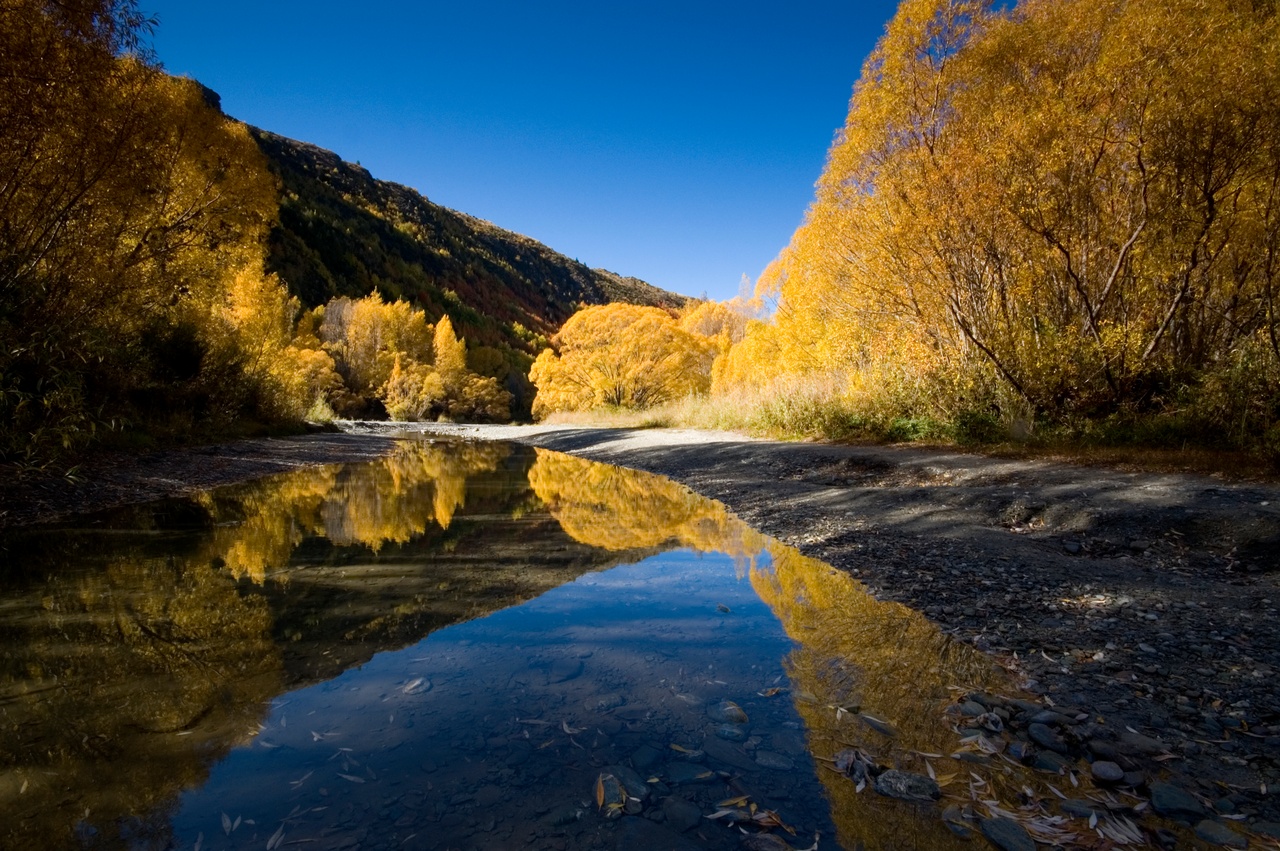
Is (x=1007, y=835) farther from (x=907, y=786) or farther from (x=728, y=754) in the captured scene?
(x=728, y=754)

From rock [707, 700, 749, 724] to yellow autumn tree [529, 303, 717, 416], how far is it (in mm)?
25544

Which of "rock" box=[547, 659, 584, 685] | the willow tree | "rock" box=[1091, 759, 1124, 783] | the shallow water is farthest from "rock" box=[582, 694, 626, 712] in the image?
the willow tree

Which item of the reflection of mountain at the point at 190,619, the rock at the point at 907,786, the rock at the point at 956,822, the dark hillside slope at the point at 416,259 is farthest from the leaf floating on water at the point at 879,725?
the dark hillside slope at the point at 416,259

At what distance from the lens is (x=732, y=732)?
2.35 m

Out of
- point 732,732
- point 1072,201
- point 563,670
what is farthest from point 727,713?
point 1072,201

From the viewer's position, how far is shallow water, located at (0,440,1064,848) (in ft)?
5.94

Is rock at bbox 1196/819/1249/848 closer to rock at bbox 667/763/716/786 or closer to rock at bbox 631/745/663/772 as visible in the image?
rock at bbox 667/763/716/786

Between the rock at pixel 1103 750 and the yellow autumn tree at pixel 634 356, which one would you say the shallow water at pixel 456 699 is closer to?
the rock at pixel 1103 750

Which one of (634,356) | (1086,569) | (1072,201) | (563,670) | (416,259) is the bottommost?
(563,670)

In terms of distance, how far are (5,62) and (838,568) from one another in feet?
28.5

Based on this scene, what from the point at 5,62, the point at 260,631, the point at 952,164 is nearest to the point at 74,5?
the point at 5,62

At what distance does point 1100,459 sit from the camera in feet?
23.8

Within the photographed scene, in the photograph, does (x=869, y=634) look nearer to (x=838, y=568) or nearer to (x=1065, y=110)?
(x=838, y=568)

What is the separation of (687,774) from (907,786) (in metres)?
0.78
